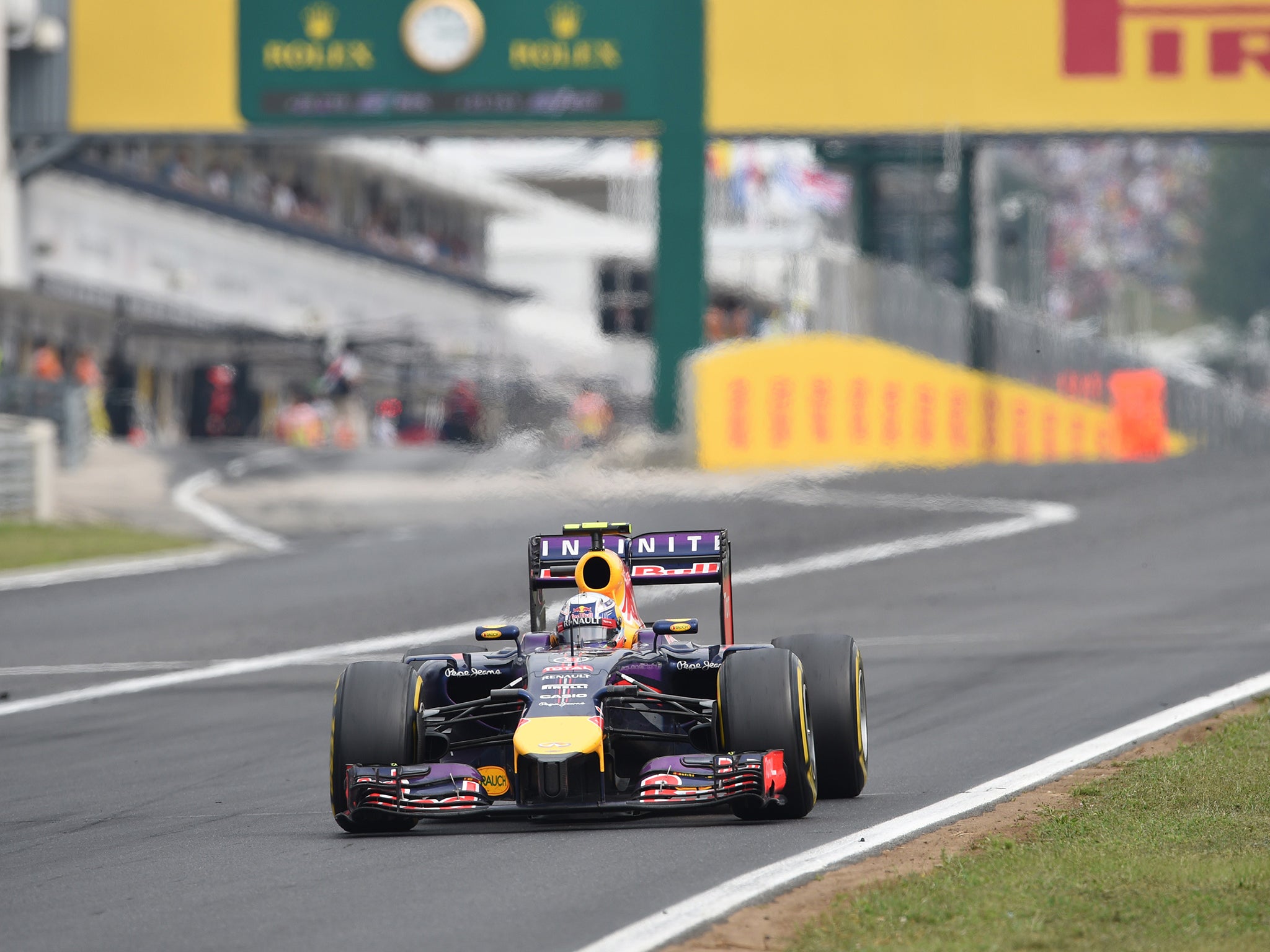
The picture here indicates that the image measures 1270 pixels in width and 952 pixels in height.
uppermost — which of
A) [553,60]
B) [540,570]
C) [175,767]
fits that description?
[553,60]

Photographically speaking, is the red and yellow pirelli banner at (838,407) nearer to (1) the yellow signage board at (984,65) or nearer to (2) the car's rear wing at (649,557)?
(1) the yellow signage board at (984,65)

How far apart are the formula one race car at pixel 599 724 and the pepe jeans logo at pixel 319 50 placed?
944 inches

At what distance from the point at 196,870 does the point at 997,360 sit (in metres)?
27.1

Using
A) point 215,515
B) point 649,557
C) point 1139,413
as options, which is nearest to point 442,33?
point 215,515

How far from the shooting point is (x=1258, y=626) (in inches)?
624

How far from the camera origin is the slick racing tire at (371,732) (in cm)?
853

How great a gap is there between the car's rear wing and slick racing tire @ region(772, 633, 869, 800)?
59cm

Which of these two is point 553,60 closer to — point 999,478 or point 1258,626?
point 999,478

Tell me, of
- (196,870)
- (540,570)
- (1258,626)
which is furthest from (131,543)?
(196,870)

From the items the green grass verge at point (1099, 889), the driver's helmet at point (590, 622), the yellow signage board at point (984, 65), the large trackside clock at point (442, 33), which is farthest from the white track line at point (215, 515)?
the green grass verge at point (1099, 889)

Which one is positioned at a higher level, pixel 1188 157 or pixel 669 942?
pixel 1188 157

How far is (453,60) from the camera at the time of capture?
32.1 m

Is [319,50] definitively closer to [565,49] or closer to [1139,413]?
[565,49]

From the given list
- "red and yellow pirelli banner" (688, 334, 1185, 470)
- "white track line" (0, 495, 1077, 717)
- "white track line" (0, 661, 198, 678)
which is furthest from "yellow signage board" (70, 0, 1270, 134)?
"white track line" (0, 661, 198, 678)
